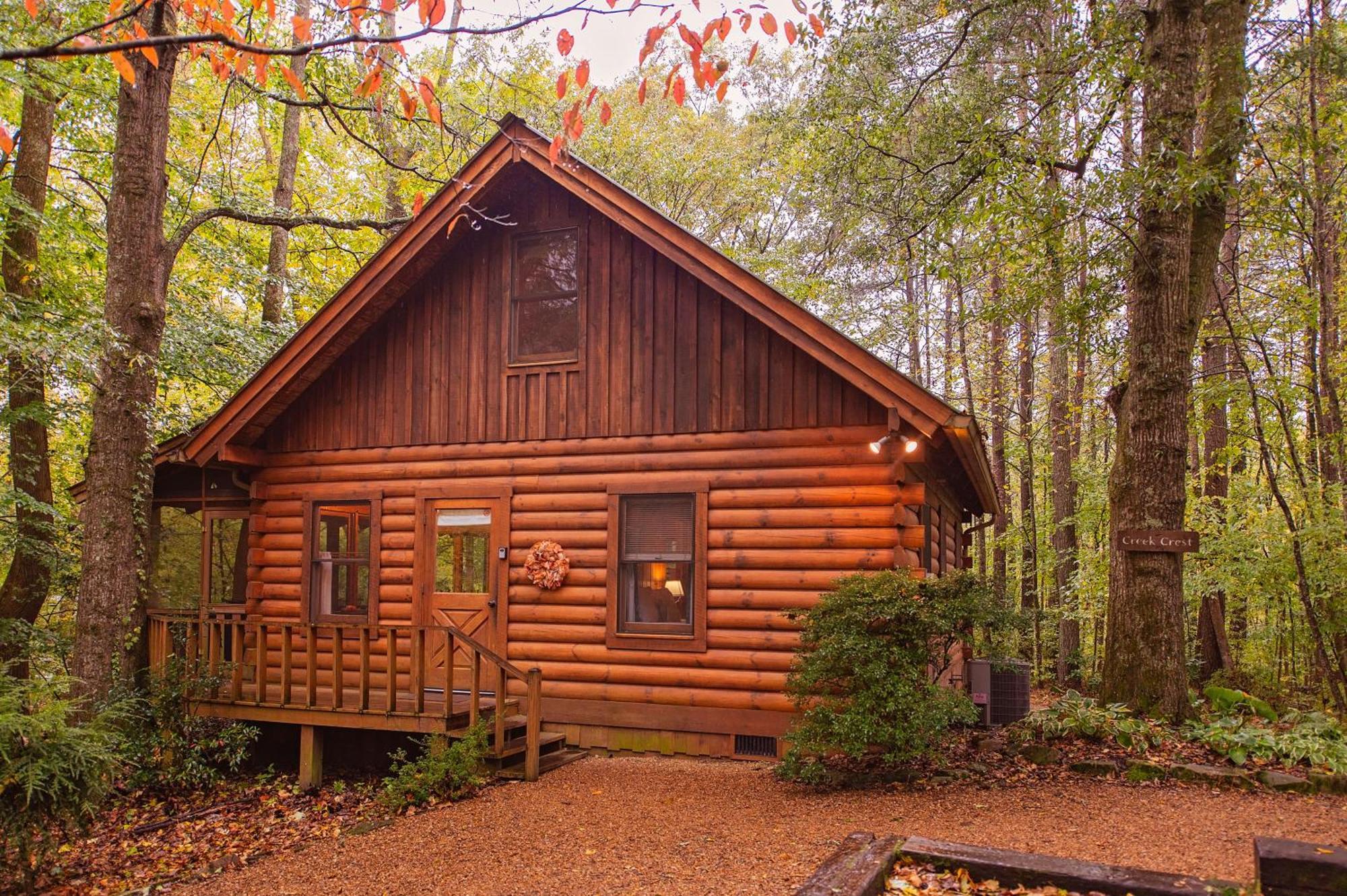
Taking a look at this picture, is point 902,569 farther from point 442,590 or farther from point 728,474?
point 442,590

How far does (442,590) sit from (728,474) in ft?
13.1

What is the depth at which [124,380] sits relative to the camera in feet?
30.7

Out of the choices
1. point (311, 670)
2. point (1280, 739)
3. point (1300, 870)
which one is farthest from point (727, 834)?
point (311, 670)

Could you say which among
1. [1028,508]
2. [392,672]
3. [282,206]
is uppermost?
[282,206]

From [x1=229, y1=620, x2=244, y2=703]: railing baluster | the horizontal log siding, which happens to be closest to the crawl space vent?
the horizontal log siding

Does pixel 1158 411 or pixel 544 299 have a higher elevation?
pixel 544 299

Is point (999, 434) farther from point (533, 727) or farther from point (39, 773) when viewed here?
point (39, 773)

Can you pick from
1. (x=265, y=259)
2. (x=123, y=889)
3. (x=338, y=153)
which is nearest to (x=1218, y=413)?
(x=123, y=889)

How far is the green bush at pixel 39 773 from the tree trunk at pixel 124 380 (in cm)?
238

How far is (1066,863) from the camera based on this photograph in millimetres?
4867

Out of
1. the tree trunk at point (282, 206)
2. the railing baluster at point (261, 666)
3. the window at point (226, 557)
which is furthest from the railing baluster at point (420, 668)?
the tree trunk at point (282, 206)

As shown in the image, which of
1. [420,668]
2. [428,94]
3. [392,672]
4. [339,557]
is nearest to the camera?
[428,94]

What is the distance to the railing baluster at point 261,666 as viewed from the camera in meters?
9.75

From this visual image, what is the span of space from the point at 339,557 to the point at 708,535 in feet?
16.9
